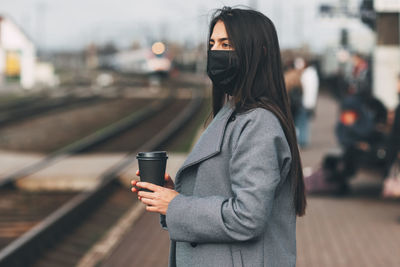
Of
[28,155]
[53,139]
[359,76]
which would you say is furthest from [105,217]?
[53,139]

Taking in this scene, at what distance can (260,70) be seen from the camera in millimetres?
2396

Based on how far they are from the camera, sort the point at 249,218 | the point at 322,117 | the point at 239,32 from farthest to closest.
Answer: the point at 322,117 → the point at 239,32 → the point at 249,218

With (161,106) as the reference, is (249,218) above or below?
above

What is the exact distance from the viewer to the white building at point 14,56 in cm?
5112

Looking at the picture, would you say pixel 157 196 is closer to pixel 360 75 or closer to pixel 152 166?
pixel 152 166

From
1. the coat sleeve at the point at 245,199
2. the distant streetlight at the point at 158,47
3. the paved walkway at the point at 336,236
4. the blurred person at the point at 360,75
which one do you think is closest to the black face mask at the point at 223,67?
the coat sleeve at the point at 245,199

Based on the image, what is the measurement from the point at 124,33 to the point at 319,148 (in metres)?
78.2

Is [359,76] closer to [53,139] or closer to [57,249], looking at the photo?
[53,139]

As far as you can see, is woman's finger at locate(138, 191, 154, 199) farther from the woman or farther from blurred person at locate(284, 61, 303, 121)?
blurred person at locate(284, 61, 303, 121)

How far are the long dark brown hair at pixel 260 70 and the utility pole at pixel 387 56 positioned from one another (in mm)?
12090

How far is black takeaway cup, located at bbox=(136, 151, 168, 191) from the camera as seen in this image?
2342 mm

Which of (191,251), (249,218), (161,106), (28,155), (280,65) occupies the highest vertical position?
(280,65)

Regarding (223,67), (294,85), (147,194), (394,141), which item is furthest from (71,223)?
(223,67)

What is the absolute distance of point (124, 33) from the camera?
9269 cm
